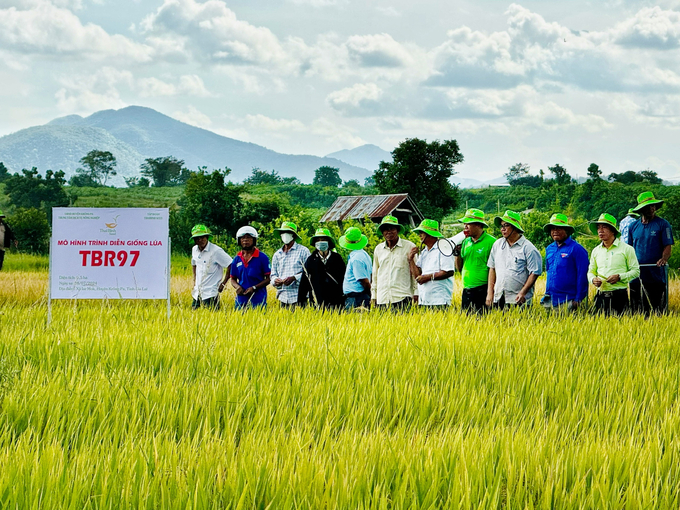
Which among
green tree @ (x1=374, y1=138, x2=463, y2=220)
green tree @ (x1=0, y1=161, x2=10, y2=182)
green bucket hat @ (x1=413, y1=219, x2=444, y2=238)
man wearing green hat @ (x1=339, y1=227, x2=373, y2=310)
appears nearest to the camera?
green bucket hat @ (x1=413, y1=219, x2=444, y2=238)

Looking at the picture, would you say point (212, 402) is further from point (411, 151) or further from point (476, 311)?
point (411, 151)

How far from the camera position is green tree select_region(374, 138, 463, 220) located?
6544cm

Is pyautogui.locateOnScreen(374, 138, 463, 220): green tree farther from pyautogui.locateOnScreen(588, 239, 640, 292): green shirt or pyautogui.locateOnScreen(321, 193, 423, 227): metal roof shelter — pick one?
pyautogui.locateOnScreen(588, 239, 640, 292): green shirt

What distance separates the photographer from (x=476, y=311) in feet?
25.9

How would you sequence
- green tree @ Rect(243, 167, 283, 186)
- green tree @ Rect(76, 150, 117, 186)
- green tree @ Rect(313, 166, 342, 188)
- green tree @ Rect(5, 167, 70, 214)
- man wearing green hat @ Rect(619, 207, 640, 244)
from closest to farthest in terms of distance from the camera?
man wearing green hat @ Rect(619, 207, 640, 244) → green tree @ Rect(5, 167, 70, 214) → green tree @ Rect(243, 167, 283, 186) → green tree @ Rect(76, 150, 117, 186) → green tree @ Rect(313, 166, 342, 188)

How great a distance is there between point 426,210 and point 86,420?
2434 inches

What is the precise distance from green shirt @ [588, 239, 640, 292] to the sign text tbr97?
16.7 ft

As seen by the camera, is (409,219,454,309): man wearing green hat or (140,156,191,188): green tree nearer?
(409,219,454,309): man wearing green hat

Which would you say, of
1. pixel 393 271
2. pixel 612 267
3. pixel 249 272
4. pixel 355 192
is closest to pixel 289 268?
pixel 249 272

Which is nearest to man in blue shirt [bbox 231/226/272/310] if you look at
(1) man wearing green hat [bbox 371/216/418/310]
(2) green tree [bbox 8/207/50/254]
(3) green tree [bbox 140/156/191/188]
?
(1) man wearing green hat [bbox 371/216/418/310]

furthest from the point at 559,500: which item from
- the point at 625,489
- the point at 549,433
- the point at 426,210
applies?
the point at 426,210

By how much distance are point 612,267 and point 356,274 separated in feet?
9.49

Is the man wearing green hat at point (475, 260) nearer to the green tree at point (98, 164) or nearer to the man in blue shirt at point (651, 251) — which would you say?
the man in blue shirt at point (651, 251)

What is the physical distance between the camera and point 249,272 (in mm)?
8945
